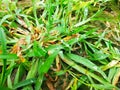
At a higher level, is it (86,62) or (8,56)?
(8,56)

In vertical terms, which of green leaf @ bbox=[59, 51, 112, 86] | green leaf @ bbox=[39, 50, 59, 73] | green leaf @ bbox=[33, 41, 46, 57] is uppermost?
green leaf @ bbox=[33, 41, 46, 57]

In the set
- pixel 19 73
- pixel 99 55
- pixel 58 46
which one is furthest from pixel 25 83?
pixel 99 55

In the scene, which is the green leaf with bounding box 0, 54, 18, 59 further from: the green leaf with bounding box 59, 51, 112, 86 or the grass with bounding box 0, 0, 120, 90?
the green leaf with bounding box 59, 51, 112, 86

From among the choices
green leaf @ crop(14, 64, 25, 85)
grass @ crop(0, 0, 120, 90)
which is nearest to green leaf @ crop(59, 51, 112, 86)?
grass @ crop(0, 0, 120, 90)

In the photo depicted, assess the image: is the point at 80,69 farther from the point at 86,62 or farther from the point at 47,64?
the point at 47,64

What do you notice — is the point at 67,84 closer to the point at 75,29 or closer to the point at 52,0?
the point at 75,29

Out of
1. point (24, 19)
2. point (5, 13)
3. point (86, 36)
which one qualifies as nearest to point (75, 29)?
point (86, 36)

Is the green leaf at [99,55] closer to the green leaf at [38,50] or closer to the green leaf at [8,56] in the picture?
the green leaf at [38,50]

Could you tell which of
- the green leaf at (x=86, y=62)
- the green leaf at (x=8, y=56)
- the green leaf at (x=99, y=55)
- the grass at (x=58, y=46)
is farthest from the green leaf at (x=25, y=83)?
the green leaf at (x=99, y=55)
